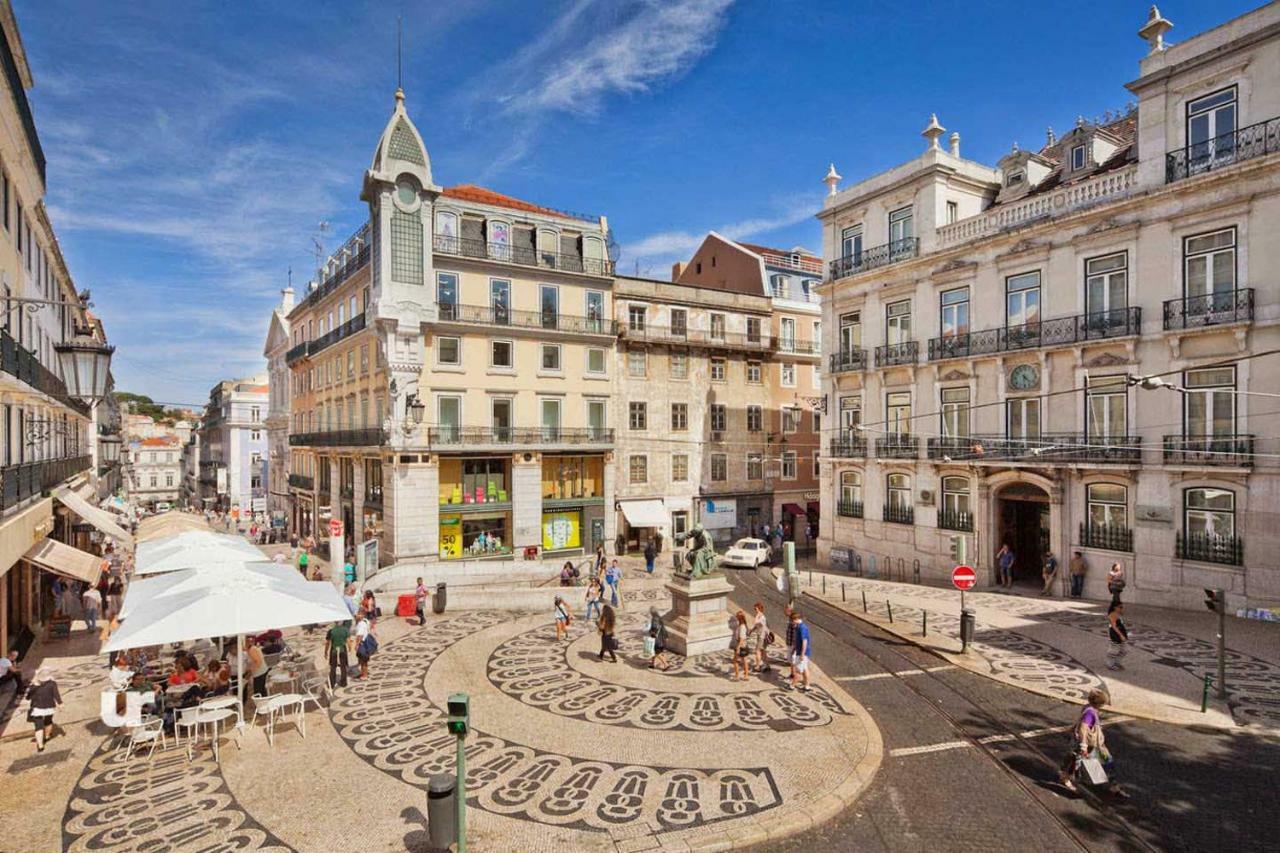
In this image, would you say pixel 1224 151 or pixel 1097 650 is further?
pixel 1224 151

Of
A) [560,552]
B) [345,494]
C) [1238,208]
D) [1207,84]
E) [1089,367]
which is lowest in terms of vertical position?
[560,552]

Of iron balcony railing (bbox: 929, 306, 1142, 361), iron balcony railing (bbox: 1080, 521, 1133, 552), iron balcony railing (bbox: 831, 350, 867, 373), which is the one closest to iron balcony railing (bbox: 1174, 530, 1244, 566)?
iron balcony railing (bbox: 1080, 521, 1133, 552)

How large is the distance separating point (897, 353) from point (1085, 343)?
7.29m

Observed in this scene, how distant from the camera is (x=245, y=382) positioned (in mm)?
73562

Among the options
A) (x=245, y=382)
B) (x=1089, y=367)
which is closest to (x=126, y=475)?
(x=245, y=382)

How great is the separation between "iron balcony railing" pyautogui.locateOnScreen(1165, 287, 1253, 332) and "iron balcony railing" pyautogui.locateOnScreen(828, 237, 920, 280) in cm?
950

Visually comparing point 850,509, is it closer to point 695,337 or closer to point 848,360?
point 848,360

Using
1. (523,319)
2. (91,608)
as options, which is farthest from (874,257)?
(91,608)

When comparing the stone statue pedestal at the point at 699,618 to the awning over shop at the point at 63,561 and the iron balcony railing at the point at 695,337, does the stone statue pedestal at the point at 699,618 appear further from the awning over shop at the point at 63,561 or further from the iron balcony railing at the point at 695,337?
the iron balcony railing at the point at 695,337

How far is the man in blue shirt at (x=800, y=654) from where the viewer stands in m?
13.8

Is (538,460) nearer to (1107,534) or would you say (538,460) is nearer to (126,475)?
(1107,534)

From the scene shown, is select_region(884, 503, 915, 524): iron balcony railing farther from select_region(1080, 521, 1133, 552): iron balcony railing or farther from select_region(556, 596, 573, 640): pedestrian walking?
select_region(556, 596, 573, 640): pedestrian walking

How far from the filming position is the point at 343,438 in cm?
3528

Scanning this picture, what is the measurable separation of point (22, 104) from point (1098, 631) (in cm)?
2995
